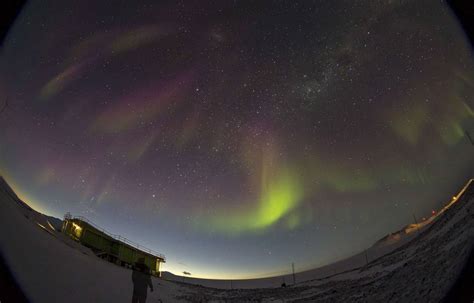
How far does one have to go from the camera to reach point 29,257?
1.90 metres

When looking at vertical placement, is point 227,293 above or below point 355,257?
below

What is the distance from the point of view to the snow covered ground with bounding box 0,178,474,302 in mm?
1779

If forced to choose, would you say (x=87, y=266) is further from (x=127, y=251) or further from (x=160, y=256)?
(x=160, y=256)

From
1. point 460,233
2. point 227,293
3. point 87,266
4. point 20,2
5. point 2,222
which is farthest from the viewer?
point 227,293

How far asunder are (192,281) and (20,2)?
12.2 ft

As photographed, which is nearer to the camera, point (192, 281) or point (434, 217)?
point (434, 217)

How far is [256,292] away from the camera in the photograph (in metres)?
3.95

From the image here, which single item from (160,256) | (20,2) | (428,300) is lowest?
(428,300)

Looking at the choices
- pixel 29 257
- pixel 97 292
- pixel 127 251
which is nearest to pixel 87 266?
pixel 127 251

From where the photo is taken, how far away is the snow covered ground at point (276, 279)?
1779mm

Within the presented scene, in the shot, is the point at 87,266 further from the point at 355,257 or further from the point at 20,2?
the point at 355,257

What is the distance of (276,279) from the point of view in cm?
436

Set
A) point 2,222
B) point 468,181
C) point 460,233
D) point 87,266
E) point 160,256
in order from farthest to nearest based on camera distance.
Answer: point 160,256 → point 87,266 → point 468,181 → point 460,233 → point 2,222

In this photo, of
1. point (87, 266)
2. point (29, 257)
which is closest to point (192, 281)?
point (87, 266)
